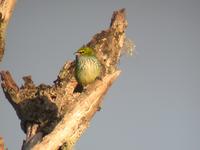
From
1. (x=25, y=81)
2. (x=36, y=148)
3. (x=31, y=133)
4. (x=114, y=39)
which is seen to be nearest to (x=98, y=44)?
A: (x=114, y=39)

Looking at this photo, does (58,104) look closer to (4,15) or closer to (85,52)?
(85,52)

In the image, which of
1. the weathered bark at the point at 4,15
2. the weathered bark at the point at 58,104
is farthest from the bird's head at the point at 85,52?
the weathered bark at the point at 4,15

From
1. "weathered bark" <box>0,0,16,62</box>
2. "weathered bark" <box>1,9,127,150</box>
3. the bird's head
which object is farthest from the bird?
"weathered bark" <box>0,0,16,62</box>

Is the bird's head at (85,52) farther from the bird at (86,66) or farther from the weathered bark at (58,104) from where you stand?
the weathered bark at (58,104)

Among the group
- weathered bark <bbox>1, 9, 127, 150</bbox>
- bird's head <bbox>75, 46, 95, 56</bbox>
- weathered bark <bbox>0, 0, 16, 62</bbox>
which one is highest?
bird's head <bbox>75, 46, 95, 56</bbox>

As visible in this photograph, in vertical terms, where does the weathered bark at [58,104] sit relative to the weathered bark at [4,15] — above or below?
below

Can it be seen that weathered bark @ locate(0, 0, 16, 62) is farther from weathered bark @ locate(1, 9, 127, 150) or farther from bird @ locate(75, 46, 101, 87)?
bird @ locate(75, 46, 101, 87)
